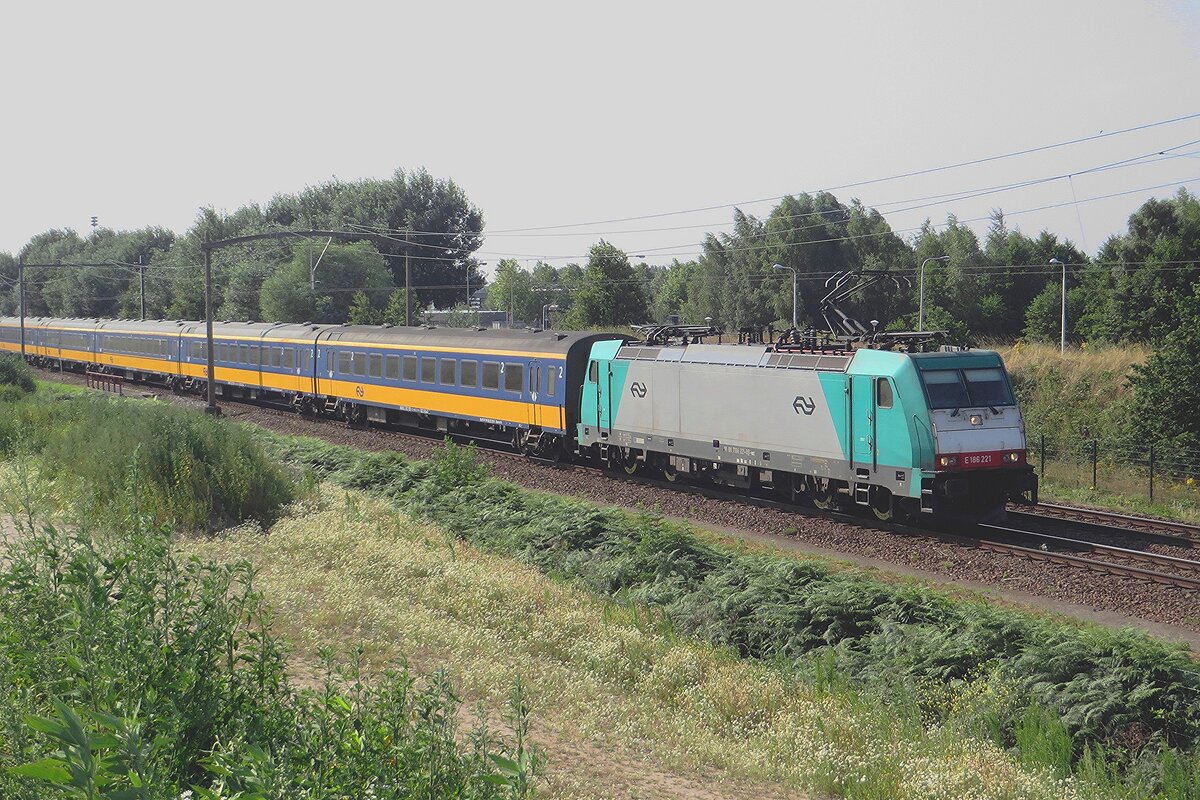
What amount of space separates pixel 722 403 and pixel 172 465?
1051cm

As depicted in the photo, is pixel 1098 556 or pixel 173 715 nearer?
pixel 173 715

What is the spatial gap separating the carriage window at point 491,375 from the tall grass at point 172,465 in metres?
8.72

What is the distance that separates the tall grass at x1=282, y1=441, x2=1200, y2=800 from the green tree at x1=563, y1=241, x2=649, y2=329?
33.3 metres

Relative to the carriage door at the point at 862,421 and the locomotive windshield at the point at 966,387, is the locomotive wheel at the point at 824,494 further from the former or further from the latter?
the locomotive windshield at the point at 966,387

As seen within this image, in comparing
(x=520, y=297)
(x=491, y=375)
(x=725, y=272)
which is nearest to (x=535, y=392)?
(x=491, y=375)

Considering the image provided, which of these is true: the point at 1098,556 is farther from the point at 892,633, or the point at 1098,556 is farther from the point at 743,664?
the point at 743,664

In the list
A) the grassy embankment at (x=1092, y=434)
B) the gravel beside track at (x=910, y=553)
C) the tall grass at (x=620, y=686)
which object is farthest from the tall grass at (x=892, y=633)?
the grassy embankment at (x=1092, y=434)

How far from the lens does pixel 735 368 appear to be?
69.3 ft

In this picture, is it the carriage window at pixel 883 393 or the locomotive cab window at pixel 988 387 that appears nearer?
the carriage window at pixel 883 393

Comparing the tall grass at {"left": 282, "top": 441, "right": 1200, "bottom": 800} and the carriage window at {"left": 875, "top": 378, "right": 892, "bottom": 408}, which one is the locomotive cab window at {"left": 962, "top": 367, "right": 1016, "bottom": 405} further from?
the tall grass at {"left": 282, "top": 441, "right": 1200, "bottom": 800}

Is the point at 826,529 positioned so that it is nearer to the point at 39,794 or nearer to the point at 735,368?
the point at 735,368

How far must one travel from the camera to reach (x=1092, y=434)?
29500 mm

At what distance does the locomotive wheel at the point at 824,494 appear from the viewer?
19.8m

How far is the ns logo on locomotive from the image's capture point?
57.9 feet
